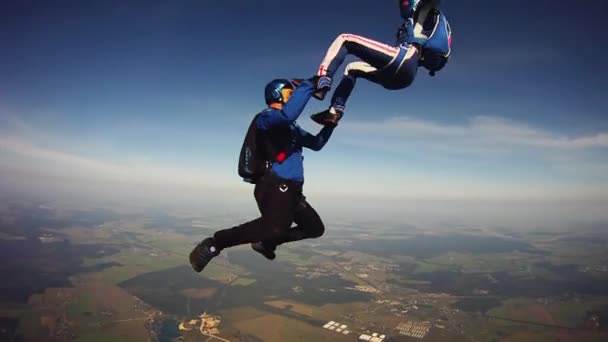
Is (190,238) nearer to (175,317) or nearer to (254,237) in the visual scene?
(175,317)

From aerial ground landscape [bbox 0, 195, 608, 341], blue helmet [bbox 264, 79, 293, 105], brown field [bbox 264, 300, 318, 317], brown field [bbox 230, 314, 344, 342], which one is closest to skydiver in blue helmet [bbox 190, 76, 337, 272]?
blue helmet [bbox 264, 79, 293, 105]

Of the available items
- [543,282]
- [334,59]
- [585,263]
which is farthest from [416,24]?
[585,263]

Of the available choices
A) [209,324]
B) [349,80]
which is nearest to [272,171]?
[349,80]

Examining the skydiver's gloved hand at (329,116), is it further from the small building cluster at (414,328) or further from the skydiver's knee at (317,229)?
the small building cluster at (414,328)

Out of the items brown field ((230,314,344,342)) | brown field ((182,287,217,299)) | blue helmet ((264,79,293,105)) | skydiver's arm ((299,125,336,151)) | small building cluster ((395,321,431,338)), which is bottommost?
small building cluster ((395,321,431,338))

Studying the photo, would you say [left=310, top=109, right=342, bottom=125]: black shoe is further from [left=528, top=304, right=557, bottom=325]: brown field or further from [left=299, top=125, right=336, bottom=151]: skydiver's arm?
[left=528, top=304, right=557, bottom=325]: brown field
